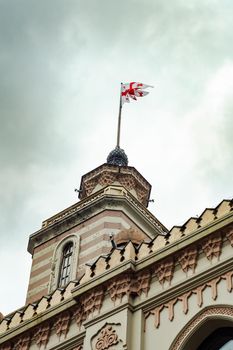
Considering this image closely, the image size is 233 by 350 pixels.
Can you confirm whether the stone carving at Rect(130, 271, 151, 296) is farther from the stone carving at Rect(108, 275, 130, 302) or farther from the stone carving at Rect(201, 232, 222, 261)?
the stone carving at Rect(201, 232, 222, 261)

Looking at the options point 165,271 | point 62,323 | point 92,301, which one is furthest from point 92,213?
point 165,271

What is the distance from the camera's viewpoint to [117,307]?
47.9 feet

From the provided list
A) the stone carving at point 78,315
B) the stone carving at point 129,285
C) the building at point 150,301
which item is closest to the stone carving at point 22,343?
the building at point 150,301

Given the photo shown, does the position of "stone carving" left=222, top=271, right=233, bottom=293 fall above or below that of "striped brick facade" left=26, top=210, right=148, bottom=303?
below

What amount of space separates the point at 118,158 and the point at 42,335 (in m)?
14.6

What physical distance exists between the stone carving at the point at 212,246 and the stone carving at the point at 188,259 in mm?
239

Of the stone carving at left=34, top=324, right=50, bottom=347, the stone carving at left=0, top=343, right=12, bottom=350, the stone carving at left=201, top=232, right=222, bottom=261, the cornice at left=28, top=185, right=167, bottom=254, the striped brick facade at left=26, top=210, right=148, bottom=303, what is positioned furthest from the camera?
the cornice at left=28, top=185, right=167, bottom=254

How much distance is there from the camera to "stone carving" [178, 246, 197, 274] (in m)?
14.2

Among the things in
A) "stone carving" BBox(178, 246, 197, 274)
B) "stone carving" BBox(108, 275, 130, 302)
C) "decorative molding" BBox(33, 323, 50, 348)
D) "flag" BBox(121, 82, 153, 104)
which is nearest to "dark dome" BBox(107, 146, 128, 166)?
"flag" BBox(121, 82, 153, 104)

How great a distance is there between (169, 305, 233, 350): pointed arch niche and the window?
9.98 m

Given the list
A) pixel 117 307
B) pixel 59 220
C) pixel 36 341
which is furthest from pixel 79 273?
pixel 117 307

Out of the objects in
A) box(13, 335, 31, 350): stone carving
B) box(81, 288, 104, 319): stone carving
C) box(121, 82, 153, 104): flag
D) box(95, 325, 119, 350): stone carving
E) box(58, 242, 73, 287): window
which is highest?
box(121, 82, 153, 104): flag

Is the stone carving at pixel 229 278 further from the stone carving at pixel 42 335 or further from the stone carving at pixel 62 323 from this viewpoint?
the stone carving at pixel 42 335

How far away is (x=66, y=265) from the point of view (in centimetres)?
2381
